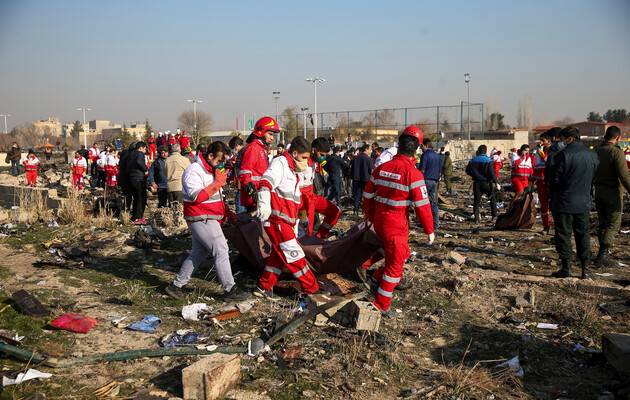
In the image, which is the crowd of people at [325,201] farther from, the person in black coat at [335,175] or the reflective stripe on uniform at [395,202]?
the person in black coat at [335,175]

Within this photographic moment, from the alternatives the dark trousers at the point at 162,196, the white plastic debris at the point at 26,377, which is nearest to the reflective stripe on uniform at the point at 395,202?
the white plastic debris at the point at 26,377

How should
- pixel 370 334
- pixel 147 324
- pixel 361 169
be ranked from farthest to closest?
pixel 361 169, pixel 147 324, pixel 370 334

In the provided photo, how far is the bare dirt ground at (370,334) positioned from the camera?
3.96m

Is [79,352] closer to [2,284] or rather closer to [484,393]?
[2,284]

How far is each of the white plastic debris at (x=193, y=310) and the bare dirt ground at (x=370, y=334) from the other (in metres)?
0.07

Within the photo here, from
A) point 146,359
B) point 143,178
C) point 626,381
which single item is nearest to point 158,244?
point 143,178

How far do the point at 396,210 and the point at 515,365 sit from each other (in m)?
1.82

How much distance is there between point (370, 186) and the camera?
585cm

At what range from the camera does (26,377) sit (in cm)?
381

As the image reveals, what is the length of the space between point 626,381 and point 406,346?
5.45ft

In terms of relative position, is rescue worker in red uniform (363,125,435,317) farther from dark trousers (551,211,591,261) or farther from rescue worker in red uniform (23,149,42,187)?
rescue worker in red uniform (23,149,42,187)

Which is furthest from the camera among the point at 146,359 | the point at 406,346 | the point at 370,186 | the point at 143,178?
the point at 143,178

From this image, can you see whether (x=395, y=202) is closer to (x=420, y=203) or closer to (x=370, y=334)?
(x=420, y=203)

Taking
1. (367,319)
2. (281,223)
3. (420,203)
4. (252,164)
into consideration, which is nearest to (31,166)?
(252,164)
